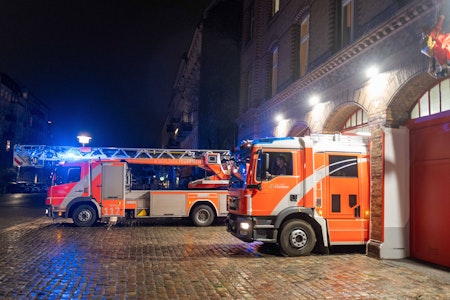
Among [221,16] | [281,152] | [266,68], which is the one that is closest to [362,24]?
[281,152]

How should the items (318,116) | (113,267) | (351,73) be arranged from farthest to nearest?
1. (318,116)
2. (351,73)
3. (113,267)

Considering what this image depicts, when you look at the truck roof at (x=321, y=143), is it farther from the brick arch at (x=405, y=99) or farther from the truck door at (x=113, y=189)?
the truck door at (x=113, y=189)

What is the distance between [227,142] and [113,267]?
24119 mm

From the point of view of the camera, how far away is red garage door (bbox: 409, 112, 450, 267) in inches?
364

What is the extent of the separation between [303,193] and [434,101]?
376cm

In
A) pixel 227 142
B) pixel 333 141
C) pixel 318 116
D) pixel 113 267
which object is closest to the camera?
pixel 113 267

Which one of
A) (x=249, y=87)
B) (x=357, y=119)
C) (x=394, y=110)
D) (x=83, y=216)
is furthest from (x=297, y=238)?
(x=249, y=87)

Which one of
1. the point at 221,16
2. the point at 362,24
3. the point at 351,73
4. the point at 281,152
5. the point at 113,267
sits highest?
the point at 221,16

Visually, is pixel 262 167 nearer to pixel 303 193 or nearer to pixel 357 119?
pixel 303 193

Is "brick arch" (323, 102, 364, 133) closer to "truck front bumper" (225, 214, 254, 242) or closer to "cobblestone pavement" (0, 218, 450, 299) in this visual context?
"cobblestone pavement" (0, 218, 450, 299)

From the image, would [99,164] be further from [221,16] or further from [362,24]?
[221,16]

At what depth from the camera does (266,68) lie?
21344 millimetres

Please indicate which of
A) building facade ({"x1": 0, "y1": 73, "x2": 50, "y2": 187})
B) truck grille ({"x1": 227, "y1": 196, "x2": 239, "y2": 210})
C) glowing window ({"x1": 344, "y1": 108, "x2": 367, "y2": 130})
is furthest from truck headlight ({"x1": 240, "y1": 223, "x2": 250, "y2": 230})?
building facade ({"x1": 0, "y1": 73, "x2": 50, "y2": 187})

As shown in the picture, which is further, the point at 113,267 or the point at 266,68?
the point at 266,68
